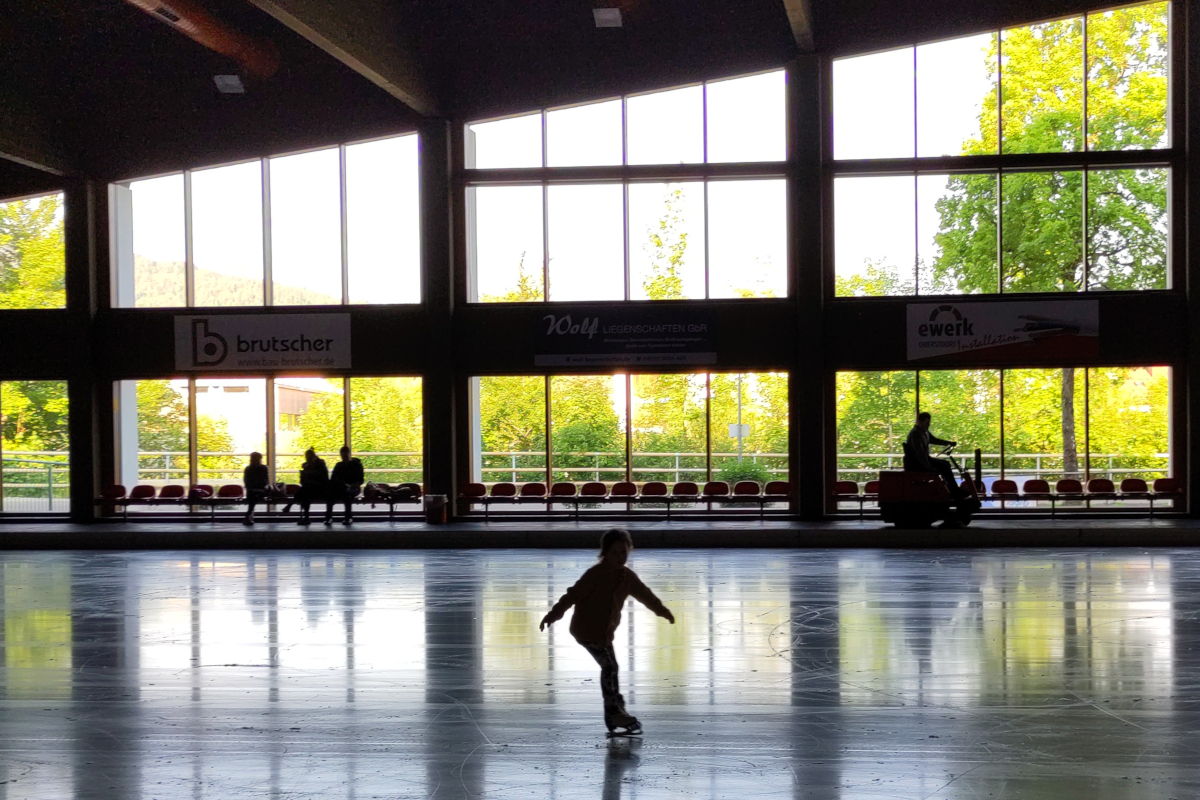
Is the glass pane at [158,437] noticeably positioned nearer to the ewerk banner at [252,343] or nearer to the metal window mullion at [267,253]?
the ewerk banner at [252,343]

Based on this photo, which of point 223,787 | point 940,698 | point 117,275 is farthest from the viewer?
point 117,275

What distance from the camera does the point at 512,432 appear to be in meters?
20.9

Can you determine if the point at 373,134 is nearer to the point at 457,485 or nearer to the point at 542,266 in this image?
the point at 542,266

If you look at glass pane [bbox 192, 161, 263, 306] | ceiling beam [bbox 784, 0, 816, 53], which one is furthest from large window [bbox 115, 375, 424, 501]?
ceiling beam [bbox 784, 0, 816, 53]

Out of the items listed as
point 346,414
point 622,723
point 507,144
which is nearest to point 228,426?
point 346,414

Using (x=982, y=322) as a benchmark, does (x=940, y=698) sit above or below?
below

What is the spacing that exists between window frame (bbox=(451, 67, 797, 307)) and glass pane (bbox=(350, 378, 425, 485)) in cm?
227

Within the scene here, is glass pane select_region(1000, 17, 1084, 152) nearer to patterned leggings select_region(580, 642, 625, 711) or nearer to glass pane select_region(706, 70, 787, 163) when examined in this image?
glass pane select_region(706, 70, 787, 163)

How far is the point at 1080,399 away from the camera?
64.8 feet

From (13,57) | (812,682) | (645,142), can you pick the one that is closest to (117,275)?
(13,57)

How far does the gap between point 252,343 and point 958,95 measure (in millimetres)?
14552

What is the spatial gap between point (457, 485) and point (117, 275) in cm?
830

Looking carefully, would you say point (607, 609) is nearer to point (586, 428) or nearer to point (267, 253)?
point (586, 428)

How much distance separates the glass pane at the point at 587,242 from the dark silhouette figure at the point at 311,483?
5520mm
